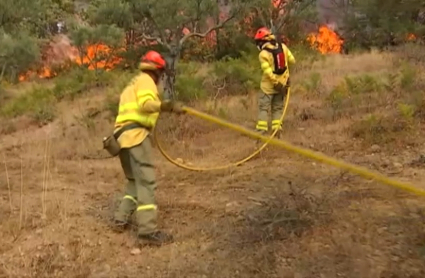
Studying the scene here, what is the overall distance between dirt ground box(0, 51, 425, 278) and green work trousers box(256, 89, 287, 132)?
0.36 metres

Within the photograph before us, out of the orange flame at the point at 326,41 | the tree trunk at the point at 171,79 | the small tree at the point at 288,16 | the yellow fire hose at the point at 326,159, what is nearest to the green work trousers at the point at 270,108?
the tree trunk at the point at 171,79

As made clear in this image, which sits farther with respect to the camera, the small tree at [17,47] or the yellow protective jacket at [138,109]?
the small tree at [17,47]

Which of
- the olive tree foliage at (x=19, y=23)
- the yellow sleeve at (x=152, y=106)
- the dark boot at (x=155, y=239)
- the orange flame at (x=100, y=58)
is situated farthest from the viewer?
the orange flame at (x=100, y=58)

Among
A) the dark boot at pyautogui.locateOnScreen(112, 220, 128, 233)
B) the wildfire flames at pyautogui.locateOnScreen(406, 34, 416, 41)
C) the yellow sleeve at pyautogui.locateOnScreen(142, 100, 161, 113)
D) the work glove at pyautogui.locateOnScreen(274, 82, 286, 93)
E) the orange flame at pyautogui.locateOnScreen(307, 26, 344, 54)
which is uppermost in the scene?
the yellow sleeve at pyautogui.locateOnScreen(142, 100, 161, 113)

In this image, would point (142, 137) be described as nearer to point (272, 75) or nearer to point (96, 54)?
point (272, 75)

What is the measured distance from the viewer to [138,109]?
212 inches

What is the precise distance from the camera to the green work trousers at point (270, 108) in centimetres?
879

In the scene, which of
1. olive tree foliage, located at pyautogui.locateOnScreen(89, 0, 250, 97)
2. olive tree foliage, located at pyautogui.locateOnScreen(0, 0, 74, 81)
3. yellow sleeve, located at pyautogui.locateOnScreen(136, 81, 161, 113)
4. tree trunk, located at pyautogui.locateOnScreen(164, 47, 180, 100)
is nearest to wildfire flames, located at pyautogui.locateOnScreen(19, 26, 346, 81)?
olive tree foliage, located at pyautogui.locateOnScreen(0, 0, 74, 81)

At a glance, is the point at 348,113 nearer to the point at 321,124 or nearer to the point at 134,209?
the point at 321,124

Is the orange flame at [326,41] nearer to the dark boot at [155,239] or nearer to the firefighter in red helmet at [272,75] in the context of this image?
the firefighter in red helmet at [272,75]

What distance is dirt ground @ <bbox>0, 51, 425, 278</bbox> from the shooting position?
482 centimetres

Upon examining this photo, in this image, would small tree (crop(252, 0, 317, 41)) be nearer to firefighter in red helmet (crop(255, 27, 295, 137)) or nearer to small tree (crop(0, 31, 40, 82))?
small tree (crop(0, 31, 40, 82))

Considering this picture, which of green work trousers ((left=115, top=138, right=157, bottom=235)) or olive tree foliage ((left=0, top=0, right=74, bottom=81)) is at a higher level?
olive tree foliage ((left=0, top=0, right=74, bottom=81))

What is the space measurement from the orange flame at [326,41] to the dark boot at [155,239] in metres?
23.6
